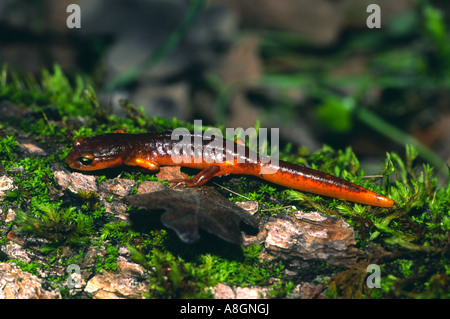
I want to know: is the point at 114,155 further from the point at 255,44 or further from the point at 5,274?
the point at 255,44

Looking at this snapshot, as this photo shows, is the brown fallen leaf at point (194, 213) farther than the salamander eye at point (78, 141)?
No

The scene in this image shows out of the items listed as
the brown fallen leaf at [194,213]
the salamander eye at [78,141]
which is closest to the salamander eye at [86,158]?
the salamander eye at [78,141]

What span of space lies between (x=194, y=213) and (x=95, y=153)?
148 centimetres

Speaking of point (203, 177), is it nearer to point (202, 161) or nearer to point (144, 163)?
point (202, 161)

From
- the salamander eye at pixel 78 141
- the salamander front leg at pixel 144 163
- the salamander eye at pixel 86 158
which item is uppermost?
the salamander eye at pixel 78 141

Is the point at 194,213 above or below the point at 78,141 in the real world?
below

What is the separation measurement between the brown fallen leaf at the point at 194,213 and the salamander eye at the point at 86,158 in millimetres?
997

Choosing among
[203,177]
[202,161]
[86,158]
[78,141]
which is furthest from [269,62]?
[86,158]

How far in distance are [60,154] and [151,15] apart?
195 inches

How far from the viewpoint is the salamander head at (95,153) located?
3.51 m

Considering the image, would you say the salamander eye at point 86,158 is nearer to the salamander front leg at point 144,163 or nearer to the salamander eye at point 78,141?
the salamander eye at point 78,141

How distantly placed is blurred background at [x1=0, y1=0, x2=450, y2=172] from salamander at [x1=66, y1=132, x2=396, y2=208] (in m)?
2.78

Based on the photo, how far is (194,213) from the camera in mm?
2744

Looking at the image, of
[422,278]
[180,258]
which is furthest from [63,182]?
[422,278]
